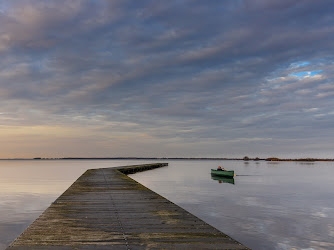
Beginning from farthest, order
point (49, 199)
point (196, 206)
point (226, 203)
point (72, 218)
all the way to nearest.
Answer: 1. point (49, 199)
2. point (226, 203)
3. point (196, 206)
4. point (72, 218)

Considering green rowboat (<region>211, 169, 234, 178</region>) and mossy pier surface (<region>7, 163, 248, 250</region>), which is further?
green rowboat (<region>211, 169, 234, 178</region>)

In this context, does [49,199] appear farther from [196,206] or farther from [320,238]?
[320,238]

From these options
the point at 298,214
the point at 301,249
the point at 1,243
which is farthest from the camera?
the point at 298,214

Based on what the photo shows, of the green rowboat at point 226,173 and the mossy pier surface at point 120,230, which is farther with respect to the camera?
the green rowboat at point 226,173

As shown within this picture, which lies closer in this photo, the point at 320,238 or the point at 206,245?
the point at 206,245

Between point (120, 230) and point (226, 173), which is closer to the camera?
point (120, 230)

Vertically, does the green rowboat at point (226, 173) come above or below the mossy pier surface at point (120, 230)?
below

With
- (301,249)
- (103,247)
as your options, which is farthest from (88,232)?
(301,249)

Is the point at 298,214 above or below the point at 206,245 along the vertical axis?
below

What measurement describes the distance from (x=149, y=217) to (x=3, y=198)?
18.1 metres

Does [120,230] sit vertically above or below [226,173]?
above

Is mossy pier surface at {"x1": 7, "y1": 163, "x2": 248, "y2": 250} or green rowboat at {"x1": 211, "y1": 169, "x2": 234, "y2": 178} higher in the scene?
mossy pier surface at {"x1": 7, "y1": 163, "x2": 248, "y2": 250}


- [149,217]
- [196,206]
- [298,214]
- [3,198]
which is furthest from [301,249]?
[3,198]

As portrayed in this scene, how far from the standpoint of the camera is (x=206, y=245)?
5.42m
